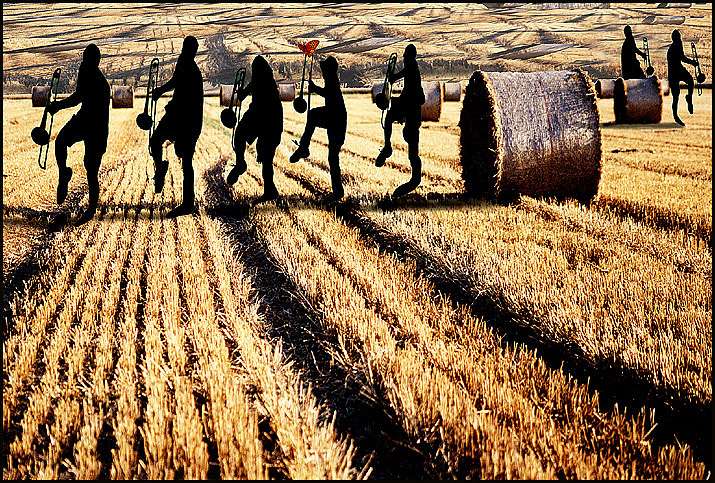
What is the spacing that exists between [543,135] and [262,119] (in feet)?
11.4

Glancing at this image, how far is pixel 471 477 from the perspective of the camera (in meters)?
2.89

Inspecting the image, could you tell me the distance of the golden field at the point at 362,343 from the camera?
10.1 feet

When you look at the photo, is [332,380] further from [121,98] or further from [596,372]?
[121,98]

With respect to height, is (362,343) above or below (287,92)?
above

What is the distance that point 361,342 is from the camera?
4.26 meters

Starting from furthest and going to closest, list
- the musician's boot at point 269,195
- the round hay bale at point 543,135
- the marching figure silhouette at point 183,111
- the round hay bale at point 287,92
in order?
the round hay bale at point 287,92, the musician's boot at point 269,195, the round hay bale at point 543,135, the marching figure silhouette at point 183,111

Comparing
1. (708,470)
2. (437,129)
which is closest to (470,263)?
(708,470)

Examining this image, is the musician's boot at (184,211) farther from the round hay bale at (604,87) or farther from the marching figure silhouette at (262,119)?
the round hay bale at (604,87)

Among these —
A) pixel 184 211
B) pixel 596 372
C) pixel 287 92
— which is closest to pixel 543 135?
pixel 184 211

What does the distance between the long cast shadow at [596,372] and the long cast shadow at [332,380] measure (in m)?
0.98

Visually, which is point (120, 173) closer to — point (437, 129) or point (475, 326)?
point (475, 326)

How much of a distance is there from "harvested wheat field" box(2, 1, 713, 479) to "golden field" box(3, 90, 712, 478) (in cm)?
2

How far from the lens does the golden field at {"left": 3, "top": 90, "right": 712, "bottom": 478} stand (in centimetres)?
307

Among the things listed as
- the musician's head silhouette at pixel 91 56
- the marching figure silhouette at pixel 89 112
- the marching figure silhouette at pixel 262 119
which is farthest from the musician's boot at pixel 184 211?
the musician's head silhouette at pixel 91 56
